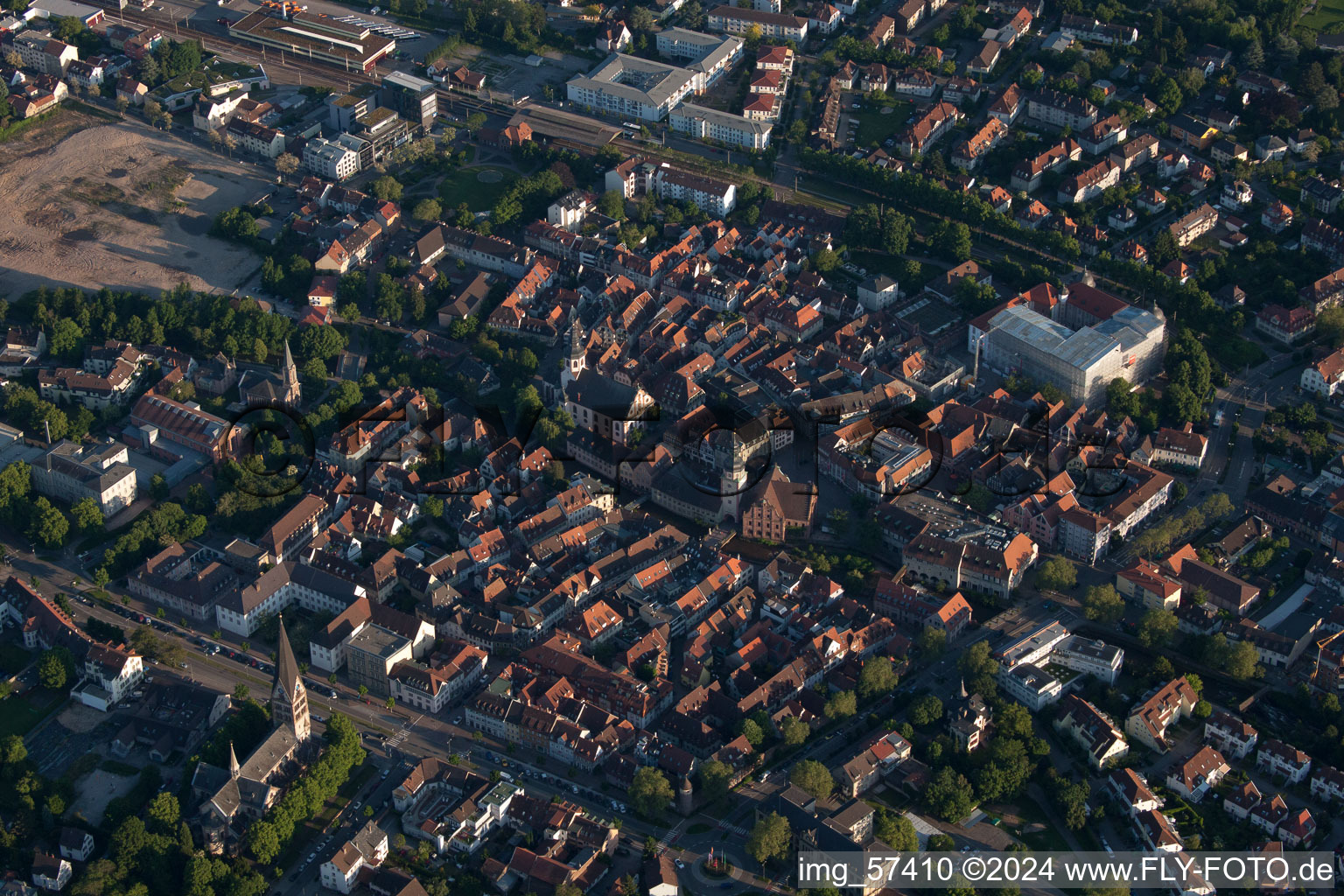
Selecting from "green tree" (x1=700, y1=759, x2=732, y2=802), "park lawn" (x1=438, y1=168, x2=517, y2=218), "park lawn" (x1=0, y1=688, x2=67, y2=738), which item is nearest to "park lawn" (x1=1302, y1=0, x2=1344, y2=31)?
"park lawn" (x1=438, y1=168, x2=517, y2=218)

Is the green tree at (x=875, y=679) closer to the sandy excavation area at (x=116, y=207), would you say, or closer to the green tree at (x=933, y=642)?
the green tree at (x=933, y=642)

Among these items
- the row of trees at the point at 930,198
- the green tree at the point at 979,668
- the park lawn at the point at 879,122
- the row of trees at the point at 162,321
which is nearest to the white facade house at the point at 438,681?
the green tree at the point at 979,668

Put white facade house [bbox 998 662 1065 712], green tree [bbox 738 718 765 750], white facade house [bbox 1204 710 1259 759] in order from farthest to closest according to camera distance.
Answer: white facade house [bbox 998 662 1065 712]
white facade house [bbox 1204 710 1259 759]
green tree [bbox 738 718 765 750]

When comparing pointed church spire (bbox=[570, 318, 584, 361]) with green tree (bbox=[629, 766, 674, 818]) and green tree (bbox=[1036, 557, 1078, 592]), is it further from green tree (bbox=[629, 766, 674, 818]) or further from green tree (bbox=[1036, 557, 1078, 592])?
green tree (bbox=[629, 766, 674, 818])

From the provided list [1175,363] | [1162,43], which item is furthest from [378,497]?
[1162,43]

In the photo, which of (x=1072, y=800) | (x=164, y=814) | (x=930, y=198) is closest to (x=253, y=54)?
(x=930, y=198)

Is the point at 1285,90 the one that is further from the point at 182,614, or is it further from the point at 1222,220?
the point at 182,614

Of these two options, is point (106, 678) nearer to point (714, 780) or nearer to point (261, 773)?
point (261, 773)
